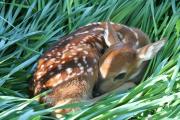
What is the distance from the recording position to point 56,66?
11.4 ft

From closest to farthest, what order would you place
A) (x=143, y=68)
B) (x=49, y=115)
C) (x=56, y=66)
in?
(x=49, y=115)
(x=56, y=66)
(x=143, y=68)

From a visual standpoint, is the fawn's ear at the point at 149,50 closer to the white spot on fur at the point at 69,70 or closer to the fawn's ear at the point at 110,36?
the fawn's ear at the point at 110,36

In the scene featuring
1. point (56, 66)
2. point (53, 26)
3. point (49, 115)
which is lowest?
point (49, 115)

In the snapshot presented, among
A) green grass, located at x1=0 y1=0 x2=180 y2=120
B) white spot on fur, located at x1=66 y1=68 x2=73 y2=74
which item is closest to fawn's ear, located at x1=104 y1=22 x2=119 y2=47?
green grass, located at x1=0 y1=0 x2=180 y2=120

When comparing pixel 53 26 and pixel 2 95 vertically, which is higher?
pixel 53 26

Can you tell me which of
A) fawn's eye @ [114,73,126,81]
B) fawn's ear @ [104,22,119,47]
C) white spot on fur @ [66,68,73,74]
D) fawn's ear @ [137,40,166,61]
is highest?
fawn's ear @ [104,22,119,47]

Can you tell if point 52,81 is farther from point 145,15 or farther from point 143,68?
point 145,15

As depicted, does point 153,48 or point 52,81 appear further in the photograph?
point 153,48

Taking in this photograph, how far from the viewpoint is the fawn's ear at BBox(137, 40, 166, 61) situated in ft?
11.9

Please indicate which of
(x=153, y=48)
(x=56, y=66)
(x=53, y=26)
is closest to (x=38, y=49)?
(x=53, y=26)

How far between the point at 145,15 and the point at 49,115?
1376mm

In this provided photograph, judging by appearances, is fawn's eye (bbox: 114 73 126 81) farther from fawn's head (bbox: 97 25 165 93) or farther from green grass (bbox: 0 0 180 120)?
green grass (bbox: 0 0 180 120)

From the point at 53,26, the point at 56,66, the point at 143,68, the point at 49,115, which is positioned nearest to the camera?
the point at 49,115

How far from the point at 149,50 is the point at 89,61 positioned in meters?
0.42
